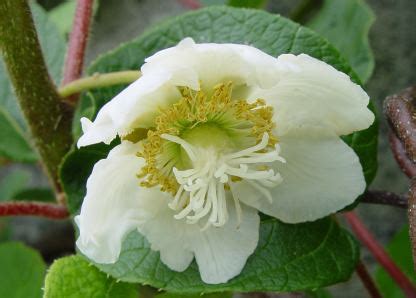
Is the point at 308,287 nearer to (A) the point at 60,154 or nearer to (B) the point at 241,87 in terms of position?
(B) the point at 241,87

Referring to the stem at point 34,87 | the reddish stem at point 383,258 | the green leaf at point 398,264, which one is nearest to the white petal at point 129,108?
the stem at point 34,87

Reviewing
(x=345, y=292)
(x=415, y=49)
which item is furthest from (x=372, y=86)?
(x=345, y=292)

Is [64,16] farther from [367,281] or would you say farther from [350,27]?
[367,281]

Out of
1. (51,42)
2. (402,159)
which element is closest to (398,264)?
(402,159)

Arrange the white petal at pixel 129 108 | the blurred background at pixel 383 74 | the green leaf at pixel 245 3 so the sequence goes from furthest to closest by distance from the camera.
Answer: the blurred background at pixel 383 74 < the green leaf at pixel 245 3 < the white petal at pixel 129 108

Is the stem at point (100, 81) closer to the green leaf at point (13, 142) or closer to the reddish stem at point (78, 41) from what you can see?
the reddish stem at point (78, 41)

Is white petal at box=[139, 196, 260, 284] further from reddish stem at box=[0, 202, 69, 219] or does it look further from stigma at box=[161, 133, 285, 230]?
reddish stem at box=[0, 202, 69, 219]
